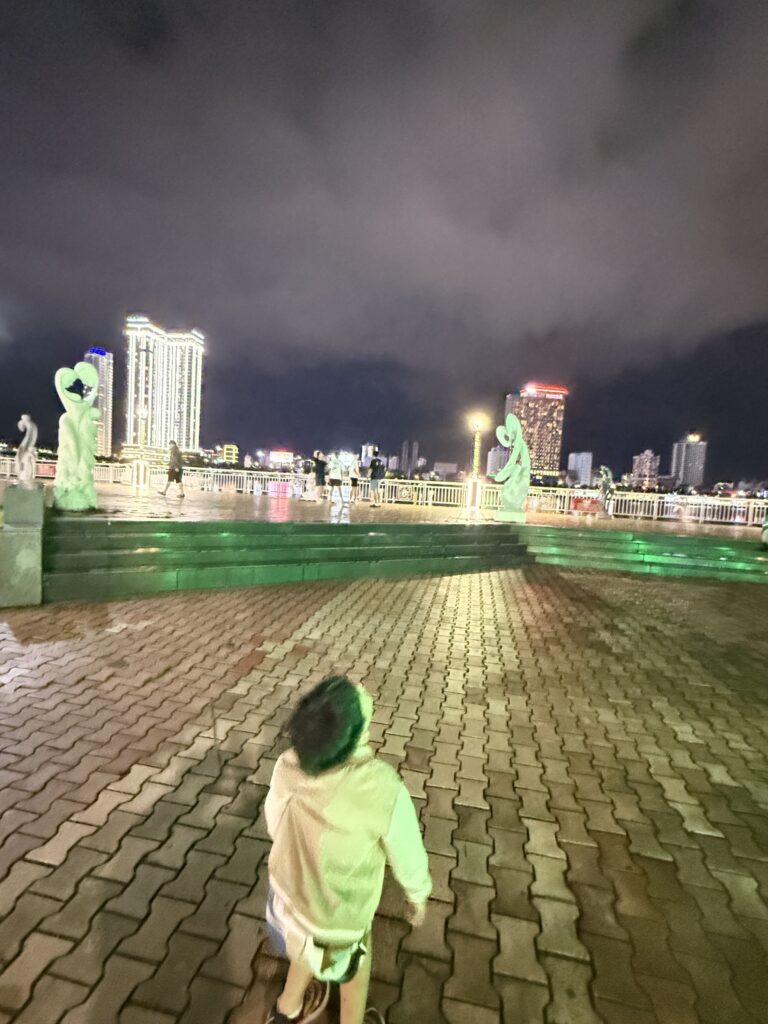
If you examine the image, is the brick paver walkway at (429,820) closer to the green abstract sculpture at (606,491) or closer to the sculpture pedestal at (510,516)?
the sculpture pedestal at (510,516)

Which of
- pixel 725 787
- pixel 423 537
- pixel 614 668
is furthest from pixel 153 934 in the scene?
pixel 423 537

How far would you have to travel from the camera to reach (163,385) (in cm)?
13625

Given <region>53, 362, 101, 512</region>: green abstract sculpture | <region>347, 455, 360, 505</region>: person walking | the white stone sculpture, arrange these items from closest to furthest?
<region>53, 362, 101, 512</region>: green abstract sculpture, the white stone sculpture, <region>347, 455, 360, 505</region>: person walking

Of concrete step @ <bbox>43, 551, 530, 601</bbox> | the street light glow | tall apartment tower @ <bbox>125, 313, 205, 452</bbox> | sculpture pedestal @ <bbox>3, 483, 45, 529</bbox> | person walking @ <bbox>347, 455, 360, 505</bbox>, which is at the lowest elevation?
concrete step @ <bbox>43, 551, 530, 601</bbox>

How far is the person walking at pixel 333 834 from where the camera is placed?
156 cm

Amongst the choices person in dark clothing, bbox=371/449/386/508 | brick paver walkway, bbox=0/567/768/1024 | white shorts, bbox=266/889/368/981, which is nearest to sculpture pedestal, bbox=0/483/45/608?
brick paver walkway, bbox=0/567/768/1024

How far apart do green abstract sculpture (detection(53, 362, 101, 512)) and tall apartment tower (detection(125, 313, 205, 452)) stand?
11415 centimetres

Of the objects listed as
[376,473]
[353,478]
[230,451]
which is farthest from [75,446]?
[230,451]

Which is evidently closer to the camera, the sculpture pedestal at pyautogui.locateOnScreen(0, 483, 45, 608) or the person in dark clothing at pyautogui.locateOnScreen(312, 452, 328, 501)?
the sculpture pedestal at pyautogui.locateOnScreen(0, 483, 45, 608)

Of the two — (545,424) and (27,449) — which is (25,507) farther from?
(545,424)

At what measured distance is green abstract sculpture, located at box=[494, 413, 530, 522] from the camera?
15406mm

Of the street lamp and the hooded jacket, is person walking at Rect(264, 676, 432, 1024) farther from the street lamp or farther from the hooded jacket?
the street lamp

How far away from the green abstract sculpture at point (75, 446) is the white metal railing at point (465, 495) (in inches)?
421

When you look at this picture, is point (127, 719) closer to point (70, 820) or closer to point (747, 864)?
point (70, 820)
